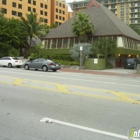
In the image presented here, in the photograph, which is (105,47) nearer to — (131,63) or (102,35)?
(131,63)

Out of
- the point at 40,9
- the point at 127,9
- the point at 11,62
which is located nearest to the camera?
the point at 11,62

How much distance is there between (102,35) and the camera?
35.3m

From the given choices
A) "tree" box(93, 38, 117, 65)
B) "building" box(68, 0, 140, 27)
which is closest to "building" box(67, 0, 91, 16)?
"building" box(68, 0, 140, 27)

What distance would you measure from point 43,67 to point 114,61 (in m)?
13.4

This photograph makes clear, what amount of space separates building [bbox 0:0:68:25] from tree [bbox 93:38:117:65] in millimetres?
27868

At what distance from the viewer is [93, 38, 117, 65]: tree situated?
30531 millimetres

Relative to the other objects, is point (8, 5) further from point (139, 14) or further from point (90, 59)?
point (139, 14)

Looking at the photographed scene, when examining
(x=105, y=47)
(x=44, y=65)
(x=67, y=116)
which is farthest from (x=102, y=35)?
(x=67, y=116)

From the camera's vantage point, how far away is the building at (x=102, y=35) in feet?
113

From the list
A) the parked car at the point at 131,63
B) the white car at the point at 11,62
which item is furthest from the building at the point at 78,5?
the white car at the point at 11,62

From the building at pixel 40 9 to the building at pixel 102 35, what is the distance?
15.6 m

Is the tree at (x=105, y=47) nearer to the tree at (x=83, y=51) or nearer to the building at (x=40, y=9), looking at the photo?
the tree at (x=83, y=51)

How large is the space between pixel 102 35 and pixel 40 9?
52.3 metres

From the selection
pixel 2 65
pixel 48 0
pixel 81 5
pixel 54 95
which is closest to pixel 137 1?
pixel 81 5
